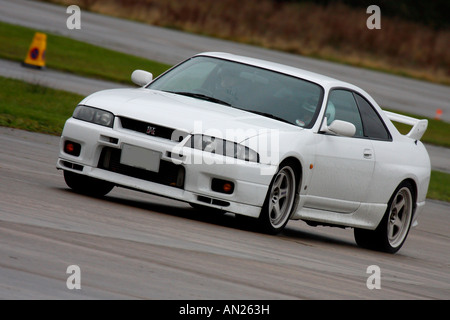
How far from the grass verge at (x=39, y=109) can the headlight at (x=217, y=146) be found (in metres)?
6.79

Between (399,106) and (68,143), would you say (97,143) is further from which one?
(399,106)

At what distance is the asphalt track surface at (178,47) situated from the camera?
32.8m

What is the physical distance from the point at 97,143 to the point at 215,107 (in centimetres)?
112

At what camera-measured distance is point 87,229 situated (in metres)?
7.61

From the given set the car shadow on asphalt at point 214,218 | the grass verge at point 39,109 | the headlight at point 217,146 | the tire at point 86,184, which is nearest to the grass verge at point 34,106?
the grass verge at point 39,109

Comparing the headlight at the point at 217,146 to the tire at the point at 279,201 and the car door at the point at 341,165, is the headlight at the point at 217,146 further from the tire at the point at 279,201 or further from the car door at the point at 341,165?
the car door at the point at 341,165

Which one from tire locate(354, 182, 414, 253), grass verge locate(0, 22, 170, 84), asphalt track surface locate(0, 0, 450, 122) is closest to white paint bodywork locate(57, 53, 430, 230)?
tire locate(354, 182, 414, 253)

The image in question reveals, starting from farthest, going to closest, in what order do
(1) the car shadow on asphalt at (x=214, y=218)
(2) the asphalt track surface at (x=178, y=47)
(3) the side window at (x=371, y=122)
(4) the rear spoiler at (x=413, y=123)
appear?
(2) the asphalt track surface at (x=178, y=47)
(4) the rear spoiler at (x=413, y=123)
(3) the side window at (x=371, y=122)
(1) the car shadow on asphalt at (x=214, y=218)

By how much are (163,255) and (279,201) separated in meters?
2.42

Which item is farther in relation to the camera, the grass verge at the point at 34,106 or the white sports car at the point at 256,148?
the grass verge at the point at 34,106

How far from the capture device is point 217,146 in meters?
8.80

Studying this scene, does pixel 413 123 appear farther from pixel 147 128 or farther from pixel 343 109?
pixel 147 128

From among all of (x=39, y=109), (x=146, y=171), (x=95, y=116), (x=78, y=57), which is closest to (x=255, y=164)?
(x=146, y=171)

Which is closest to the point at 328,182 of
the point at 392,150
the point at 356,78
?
the point at 392,150
